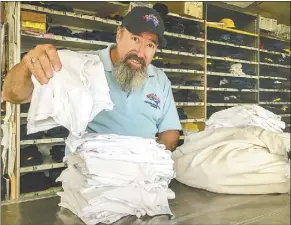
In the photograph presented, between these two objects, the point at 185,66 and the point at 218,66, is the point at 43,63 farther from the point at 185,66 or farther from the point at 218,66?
the point at 185,66

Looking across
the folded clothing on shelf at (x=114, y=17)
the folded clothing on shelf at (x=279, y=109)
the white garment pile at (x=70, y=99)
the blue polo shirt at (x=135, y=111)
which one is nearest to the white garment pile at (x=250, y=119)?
the folded clothing on shelf at (x=279, y=109)

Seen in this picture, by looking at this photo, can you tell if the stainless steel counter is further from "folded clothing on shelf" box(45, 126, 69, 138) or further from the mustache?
"folded clothing on shelf" box(45, 126, 69, 138)

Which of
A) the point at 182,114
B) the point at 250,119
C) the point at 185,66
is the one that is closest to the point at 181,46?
the point at 185,66

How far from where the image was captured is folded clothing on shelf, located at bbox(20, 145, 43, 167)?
1787 millimetres

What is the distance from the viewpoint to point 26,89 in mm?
698

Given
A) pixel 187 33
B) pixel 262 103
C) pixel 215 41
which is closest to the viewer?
pixel 262 103

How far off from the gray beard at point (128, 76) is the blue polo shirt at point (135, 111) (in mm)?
23

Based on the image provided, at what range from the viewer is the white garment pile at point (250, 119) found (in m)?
1.09

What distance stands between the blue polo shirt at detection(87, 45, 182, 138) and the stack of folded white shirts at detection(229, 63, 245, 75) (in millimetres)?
864

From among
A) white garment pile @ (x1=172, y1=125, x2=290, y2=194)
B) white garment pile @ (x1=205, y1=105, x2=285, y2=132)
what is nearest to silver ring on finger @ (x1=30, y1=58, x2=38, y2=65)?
white garment pile @ (x1=172, y1=125, x2=290, y2=194)

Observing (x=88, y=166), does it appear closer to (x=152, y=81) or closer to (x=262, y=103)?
(x=152, y=81)

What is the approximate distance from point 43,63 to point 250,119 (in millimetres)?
814

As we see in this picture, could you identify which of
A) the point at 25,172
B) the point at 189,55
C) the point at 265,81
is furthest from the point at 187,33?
the point at 25,172

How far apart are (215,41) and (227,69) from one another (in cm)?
26
